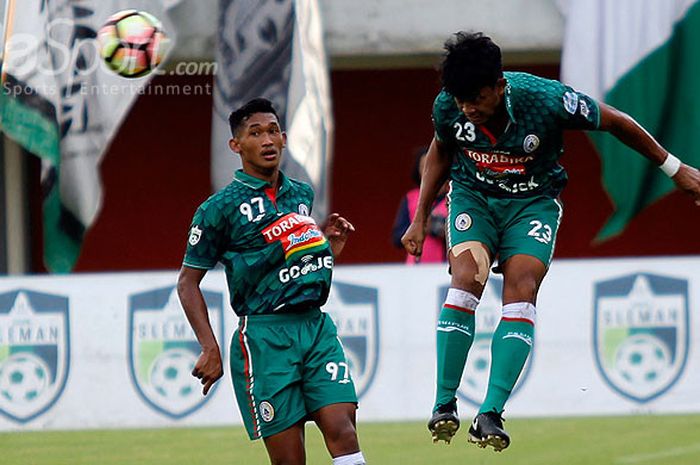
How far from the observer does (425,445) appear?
1059 centimetres

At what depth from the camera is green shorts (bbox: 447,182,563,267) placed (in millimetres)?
7188

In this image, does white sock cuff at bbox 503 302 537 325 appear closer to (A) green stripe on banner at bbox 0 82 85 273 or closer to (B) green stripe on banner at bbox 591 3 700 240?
(B) green stripe on banner at bbox 591 3 700 240

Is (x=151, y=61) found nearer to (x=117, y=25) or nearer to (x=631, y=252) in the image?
(x=117, y=25)

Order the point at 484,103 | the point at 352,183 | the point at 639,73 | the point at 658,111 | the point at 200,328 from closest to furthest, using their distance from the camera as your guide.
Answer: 1. the point at 484,103
2. the point at 200,328
3. the point at 639,73
4. the point at 658,111
5. the point at 352,183

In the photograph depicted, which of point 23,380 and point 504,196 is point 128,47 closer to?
point 23,380

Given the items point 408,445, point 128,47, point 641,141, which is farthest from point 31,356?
point 641,141

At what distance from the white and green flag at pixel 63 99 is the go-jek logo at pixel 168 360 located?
4980mm

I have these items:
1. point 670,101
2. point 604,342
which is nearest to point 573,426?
point 604,342

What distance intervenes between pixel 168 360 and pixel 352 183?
8784 mm

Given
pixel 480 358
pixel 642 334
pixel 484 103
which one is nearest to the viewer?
pixel 484 103

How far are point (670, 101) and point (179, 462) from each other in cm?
929

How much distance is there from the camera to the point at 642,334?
470 inches

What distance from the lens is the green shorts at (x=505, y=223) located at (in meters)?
7.19

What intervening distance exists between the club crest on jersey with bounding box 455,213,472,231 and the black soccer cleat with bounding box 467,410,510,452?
3.03 ft
